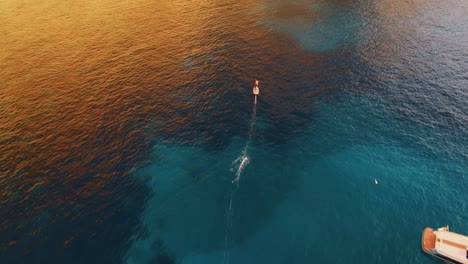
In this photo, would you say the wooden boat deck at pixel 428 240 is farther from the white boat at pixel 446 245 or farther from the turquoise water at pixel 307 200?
the turquoise water at pixel 307 200

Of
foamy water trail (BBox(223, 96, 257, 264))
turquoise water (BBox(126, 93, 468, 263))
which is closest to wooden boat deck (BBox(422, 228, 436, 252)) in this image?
turquoise water (BBox(126, 93, 468, 263))

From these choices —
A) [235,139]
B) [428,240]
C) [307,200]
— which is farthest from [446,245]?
[235,139]

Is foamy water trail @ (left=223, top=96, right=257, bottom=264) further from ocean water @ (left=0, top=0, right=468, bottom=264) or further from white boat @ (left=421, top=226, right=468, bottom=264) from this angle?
white boat @ (left=421, top=226, right=468, bottom=264)

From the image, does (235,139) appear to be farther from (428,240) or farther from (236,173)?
(428,240)

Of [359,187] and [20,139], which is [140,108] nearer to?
[20,139]

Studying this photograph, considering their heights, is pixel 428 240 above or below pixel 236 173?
below

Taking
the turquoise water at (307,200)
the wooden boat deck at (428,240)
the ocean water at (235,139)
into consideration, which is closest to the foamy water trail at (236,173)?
the ocean water at (235,139)

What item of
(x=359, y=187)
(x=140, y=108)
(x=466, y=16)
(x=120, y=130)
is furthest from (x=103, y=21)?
(x=466, y=16)
